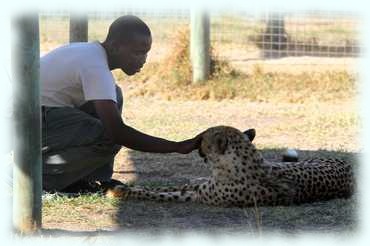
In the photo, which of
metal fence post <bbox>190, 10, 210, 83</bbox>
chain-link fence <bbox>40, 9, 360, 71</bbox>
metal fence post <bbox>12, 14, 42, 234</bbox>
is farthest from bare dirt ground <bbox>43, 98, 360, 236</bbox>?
chain-link fence <bbox>40, 9, 360, 71</bbox>

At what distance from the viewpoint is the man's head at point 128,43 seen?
500 cm

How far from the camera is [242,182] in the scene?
495 centimetres

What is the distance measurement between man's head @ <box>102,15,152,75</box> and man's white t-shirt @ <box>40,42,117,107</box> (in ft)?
0.21

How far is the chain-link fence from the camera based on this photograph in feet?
32.6

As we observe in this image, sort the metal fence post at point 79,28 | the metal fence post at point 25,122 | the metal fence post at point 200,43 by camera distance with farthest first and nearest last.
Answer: the metal fence post at point 200,43 → the metal fence post at point 79,28 → the metal fence post at point 25,122

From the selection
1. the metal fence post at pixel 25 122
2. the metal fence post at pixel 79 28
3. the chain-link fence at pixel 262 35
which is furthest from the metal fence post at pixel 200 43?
the metal fence post at pixel 25 122

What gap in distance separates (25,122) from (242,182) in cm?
133

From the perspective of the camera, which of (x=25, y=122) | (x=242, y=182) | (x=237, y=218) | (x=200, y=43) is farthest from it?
(x=200, y=43)

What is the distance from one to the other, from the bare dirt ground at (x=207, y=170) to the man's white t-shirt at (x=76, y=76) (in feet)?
1.90

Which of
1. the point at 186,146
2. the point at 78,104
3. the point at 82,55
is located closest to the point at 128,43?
the point at 82,55

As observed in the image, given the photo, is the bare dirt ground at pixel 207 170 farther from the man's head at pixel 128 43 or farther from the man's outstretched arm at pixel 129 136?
the man's head at pixel 128 43

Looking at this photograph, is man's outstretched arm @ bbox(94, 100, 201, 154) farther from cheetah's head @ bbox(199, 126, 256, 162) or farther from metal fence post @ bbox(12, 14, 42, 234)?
metal fence post @ bbox(12, 14, 42, 234)

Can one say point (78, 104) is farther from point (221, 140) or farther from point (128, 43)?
point (221, 140)

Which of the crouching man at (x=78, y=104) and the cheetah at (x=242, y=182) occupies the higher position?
the crouching man at (x=78, y=104)
